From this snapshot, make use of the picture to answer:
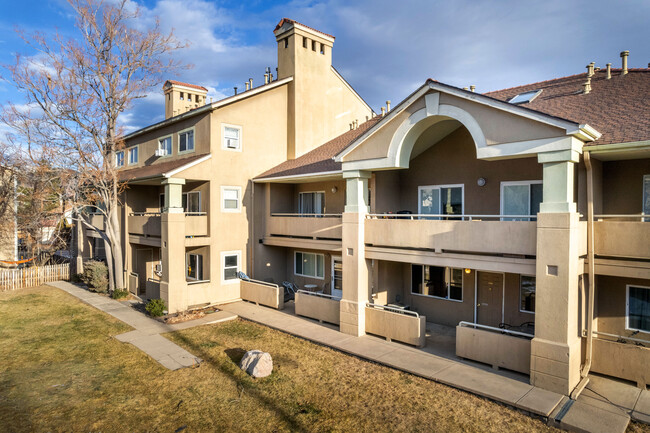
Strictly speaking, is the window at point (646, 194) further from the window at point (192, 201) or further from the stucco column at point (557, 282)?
the window at point (192, 201)

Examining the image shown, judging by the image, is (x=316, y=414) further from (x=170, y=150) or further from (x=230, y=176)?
(x=170, y=150)

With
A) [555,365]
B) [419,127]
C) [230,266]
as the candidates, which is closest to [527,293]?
[555,365]

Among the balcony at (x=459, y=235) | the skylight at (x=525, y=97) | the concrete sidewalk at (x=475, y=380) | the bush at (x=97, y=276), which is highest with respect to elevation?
the skylight at (x=525, y=97)

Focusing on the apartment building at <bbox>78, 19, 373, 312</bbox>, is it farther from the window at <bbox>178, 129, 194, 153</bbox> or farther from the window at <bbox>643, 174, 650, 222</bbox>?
the window at <bbox>643, 174, 650, 222</bbox>

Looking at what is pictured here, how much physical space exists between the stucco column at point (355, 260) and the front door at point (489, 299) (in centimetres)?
402

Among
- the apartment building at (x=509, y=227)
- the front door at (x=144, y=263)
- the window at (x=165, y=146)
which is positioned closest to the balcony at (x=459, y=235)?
the apartment building at (x=509, y=227)

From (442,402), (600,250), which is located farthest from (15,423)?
(600,250)

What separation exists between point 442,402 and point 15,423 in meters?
9.25

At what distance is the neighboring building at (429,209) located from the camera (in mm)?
9984

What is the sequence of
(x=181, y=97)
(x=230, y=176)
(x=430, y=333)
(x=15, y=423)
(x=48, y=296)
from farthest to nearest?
1. (x=181, y=97)
2. (x=48, y=296)
3. (x=230, y=176)
4. (x=430, y=333)
5. (x=15, y=423)

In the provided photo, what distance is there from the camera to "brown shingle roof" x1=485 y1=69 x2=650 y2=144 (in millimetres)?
10297

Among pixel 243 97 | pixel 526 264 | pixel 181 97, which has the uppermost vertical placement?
pixel 181 97

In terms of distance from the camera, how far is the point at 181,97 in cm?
2898

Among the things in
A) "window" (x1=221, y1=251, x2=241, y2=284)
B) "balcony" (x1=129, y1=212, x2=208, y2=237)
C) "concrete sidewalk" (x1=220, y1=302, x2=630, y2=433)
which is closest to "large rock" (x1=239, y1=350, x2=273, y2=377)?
"concrete sidewalk" (x1=220, y1=302, x2=630, y2=433)
